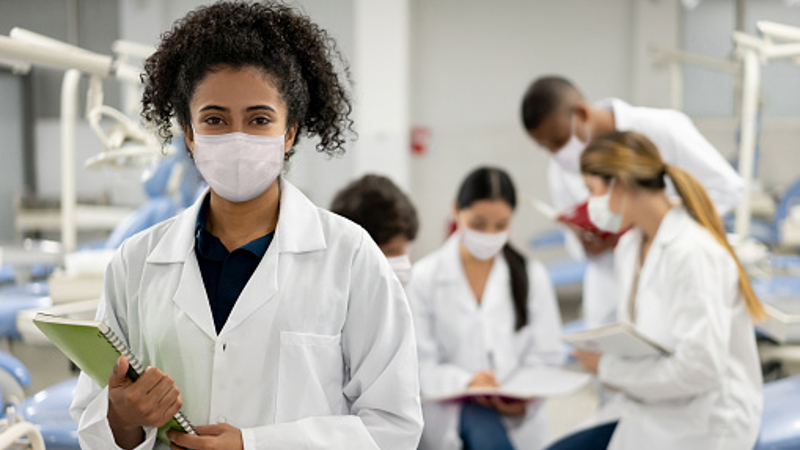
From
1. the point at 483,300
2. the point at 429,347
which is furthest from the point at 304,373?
the point at 483,300

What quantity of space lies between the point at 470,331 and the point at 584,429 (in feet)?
1.61

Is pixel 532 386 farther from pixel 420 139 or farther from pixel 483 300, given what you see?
pixel 420 139

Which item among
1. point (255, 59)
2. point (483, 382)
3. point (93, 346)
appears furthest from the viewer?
point (483, 382)

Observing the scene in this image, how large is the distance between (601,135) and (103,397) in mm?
2279

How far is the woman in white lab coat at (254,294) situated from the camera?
107cm

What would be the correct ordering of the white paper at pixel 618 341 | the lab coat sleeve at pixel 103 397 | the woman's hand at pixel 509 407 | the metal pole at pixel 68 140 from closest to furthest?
the lab coat sleeve at pixel 103 397 < the white paper at pixel 618 341 < the woman's hand at pixel 509 407 < the metal pole at pixel 68 140

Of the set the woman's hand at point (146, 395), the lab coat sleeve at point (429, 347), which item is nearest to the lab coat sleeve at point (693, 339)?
the lab coat sleeve at point (429, 347)

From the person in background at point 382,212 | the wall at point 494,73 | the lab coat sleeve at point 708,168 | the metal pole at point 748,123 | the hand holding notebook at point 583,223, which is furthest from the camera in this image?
the wall at point 494,73

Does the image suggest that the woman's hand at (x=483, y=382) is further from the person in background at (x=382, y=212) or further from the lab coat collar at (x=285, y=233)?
the lab coat collar at (x=285, y=233)

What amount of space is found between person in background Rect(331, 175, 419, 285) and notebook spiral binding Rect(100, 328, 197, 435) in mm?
950

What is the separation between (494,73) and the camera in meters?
6.11

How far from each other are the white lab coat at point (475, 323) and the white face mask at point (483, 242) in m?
0.05

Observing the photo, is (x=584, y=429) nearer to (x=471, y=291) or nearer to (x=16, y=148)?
(x=471, y=291)

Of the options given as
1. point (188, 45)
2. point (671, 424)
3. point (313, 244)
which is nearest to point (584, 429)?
point (671, 424)
